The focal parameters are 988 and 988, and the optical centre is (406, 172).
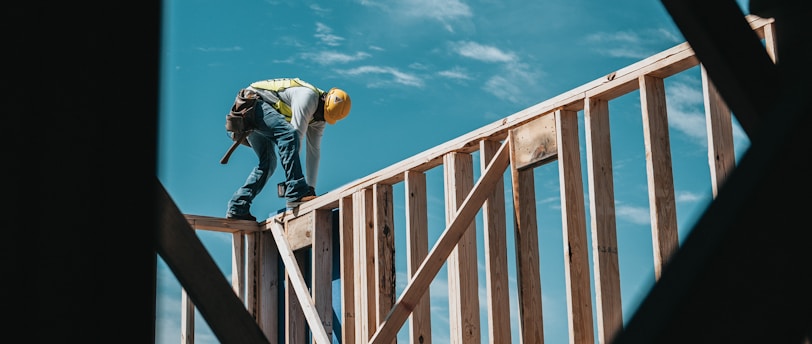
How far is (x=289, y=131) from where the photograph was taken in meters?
9.52

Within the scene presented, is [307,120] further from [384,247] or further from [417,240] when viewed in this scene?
[417,240]

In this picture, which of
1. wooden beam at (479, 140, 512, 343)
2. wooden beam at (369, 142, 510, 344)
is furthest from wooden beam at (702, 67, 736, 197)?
wooden beam at (479, 140, 512, 343)

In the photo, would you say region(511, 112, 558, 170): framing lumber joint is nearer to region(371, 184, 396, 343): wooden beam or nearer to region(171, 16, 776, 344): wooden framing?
region(171, 16, 776, 344): wooden framing

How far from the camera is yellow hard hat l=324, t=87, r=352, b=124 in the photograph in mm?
9773

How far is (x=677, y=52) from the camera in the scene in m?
5.65

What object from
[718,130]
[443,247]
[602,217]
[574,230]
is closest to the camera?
[718,130]

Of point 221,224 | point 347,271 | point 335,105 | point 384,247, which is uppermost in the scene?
point 335,105

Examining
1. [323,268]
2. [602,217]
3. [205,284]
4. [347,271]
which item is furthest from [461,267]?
[205,284]

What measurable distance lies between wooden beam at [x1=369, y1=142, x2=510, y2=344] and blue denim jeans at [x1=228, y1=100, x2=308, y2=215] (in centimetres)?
249

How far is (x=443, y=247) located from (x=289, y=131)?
3059 millimetres

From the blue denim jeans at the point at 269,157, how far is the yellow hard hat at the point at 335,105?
0.46 metres

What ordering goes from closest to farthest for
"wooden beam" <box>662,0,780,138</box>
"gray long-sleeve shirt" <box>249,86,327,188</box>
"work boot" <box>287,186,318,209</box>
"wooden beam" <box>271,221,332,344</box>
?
"wooden beam" <box>662,0,780,138</box>
"wooden beam" <box>271,221,332,344</box>
"work boot" <box>287,186,318,209</box>
"gray long-sleeve shirt" <box>249,86,327,188</box>

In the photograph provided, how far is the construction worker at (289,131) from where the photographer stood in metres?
9.38

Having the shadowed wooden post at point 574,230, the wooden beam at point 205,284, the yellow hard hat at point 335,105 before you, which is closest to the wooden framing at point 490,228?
the shadowed wooden post at point 574,230
